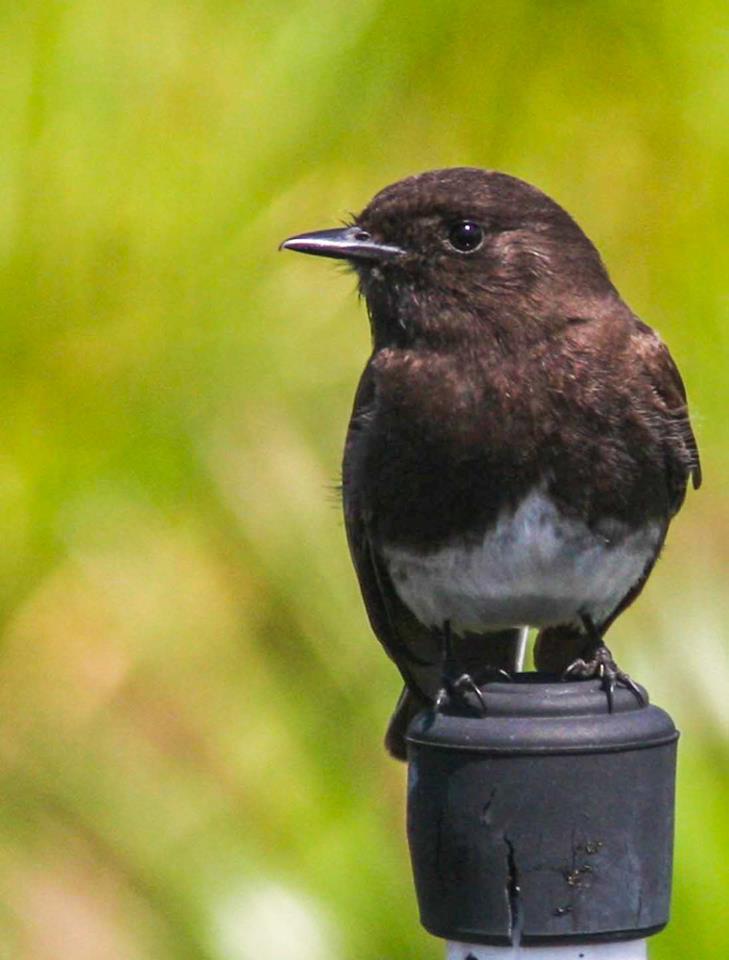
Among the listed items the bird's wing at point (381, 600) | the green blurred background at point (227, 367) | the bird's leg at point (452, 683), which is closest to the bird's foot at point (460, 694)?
the bird's leg at point (452, 683)

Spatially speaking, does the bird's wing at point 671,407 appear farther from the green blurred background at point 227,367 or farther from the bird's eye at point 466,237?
the green blurred background at point 227,367

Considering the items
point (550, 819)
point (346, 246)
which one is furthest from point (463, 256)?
point (550, 819)

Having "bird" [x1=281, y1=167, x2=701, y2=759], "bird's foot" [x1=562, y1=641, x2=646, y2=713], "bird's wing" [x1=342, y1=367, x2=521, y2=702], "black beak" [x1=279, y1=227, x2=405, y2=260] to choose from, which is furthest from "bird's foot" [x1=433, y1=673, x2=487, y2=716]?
"black beak" [x1=279, y1=227, x2=405, y2=260]

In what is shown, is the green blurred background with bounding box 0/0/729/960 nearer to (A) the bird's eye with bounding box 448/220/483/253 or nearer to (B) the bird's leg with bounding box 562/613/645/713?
(B) the bird's leg with bounding box 562/613/645/713

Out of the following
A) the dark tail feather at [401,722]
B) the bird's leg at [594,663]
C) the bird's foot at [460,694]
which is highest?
the bird's foot at [460,694]

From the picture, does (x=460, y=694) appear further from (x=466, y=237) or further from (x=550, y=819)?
(x=466, y=237)
